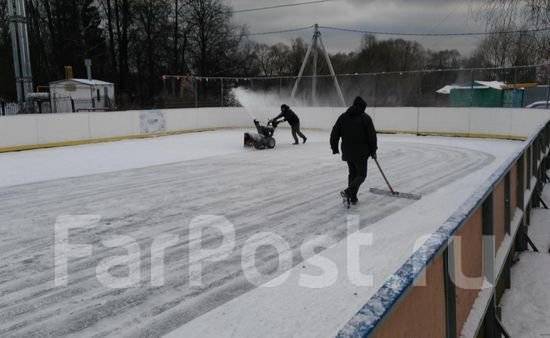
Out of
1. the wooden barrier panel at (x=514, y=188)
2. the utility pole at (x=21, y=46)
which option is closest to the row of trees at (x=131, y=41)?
the utility pole at (x=21, y=46)

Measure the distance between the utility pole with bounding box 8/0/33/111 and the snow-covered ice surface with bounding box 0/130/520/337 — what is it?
10.0m

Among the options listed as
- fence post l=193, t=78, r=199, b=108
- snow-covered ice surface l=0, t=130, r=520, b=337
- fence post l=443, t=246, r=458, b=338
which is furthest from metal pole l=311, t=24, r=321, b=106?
fence post l=443, t=246, r=458, b=338

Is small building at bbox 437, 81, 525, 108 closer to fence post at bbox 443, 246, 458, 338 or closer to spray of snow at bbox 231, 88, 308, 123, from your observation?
spray of snow at bbox 231, 88, 308, 123

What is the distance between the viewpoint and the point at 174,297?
425 cm

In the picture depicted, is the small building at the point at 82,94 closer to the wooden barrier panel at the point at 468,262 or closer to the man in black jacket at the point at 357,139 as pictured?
the man in black jacket at the point at 357,139

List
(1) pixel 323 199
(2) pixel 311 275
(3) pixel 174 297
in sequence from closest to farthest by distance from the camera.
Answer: (3) pixel 174 297
(2) pixel 311 275
(1) pixel 323 199

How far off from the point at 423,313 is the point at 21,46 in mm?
24536

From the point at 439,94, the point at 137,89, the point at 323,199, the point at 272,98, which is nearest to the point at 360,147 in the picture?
the point at 323,199

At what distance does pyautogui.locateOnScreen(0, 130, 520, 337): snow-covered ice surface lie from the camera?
3.89m

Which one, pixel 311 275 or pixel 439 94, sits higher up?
pixel 439 94

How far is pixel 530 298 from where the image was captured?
175 inches

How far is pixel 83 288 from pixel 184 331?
133cm

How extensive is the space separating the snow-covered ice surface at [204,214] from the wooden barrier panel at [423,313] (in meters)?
1.46

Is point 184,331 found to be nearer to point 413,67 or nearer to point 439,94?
point 439,94
